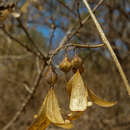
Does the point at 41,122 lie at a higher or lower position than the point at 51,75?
lower

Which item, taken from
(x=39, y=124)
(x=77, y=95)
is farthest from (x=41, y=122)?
(x=77, y=95)

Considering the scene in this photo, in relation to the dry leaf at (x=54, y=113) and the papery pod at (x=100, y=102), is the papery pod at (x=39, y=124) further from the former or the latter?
the papery pod at (x=100, y=102)

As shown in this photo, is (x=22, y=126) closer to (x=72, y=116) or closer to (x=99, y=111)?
(x=99, y=111)

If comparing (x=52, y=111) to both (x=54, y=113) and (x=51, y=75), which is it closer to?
(x=54, y=113)

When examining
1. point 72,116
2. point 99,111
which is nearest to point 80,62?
point 72,116

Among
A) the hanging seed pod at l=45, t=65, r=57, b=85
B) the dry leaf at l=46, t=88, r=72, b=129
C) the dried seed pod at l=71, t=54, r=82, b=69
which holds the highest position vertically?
the dried seed pod at l=71, t=54, r=82, b=69

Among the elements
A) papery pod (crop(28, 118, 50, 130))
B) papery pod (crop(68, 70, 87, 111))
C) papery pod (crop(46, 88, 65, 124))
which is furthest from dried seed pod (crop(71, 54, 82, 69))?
papery pod (crop(28, 118, 50, 130))

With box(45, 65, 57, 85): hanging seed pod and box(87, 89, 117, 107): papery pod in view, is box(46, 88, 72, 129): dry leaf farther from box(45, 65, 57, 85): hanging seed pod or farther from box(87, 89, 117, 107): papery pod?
box(87, 89, 117, 107): papery pod

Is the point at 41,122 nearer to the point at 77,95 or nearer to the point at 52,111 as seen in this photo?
the point at 52,111
